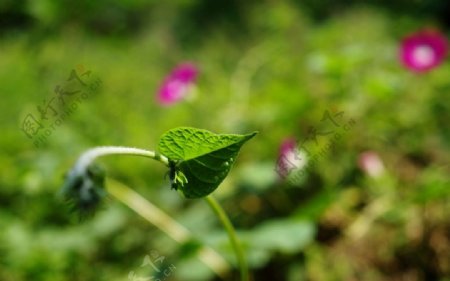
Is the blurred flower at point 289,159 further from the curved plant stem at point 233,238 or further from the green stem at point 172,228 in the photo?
the curved plant stem at point 233,238

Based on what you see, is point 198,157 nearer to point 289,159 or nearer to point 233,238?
point 233,238

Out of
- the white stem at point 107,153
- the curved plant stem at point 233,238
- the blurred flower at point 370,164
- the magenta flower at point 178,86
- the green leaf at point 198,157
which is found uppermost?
the white stem at point 107,153

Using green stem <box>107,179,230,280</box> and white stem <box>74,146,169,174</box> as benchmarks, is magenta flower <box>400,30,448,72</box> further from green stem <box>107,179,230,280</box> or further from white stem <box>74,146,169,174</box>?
white stem <box>74,146,169,174</box>

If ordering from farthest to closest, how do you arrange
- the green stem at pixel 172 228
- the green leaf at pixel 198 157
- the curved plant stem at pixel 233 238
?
the green stem at pixel 172 228, the curved plant stem at pixel 233 238, the green leaf at pixel 198 157

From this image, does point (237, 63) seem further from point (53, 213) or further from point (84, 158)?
point (84, 158)

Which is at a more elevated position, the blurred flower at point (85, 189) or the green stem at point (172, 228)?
the blurred flower at point (85, 189)

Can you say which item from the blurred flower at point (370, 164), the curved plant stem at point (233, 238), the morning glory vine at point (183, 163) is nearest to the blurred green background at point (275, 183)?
the blurred flower at point (370, 164)

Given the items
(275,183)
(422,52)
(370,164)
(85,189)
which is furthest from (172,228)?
(422,52)

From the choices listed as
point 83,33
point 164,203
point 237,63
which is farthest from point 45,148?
point 83,33
